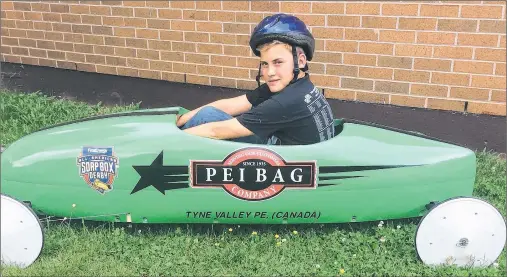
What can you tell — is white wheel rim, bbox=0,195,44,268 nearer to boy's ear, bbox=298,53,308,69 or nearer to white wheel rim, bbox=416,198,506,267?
boy's ear, bbox=298,53,308,69

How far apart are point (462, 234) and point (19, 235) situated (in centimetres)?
257

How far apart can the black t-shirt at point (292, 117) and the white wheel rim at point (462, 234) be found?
0.82m

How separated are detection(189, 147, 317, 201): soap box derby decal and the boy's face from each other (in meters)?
0.45

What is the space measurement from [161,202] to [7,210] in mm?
875

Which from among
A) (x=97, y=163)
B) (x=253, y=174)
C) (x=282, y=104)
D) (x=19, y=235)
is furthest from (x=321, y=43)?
(x=19, y=235)

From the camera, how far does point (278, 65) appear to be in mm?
3158

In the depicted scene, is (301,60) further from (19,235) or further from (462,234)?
(19,235)

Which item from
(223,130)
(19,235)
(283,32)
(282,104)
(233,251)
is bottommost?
(233,251)

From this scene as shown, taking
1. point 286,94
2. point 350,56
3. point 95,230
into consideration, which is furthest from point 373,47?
point 95,230

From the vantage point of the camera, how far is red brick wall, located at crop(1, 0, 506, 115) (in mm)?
4254

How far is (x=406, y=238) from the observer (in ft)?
11.1

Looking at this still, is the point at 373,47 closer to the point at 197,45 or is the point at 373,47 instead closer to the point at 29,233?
the point at 197,45

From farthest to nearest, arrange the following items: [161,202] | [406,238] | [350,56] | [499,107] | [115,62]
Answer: [115,62] → [350,56] → [499,107] → [406,238] → [161,202]

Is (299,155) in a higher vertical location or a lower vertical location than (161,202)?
higher
